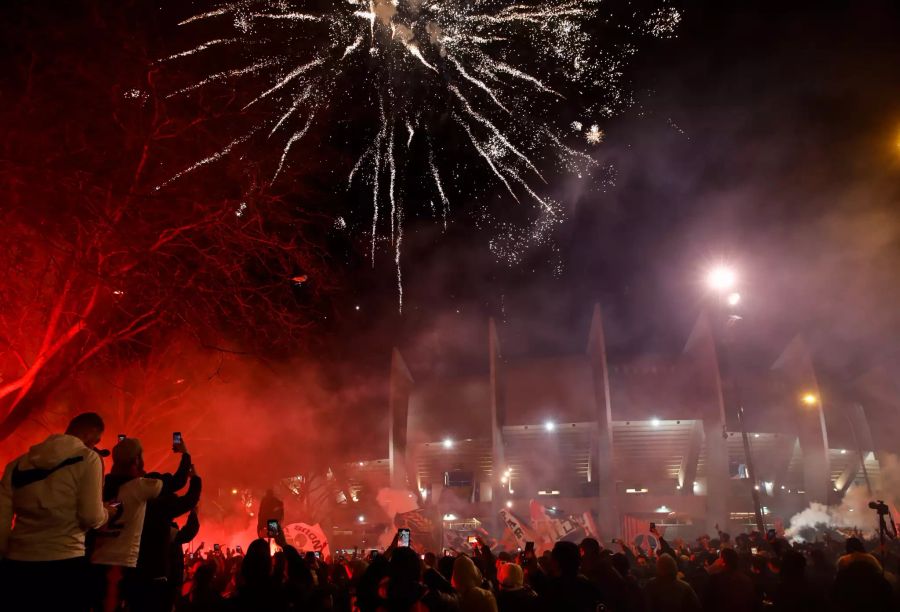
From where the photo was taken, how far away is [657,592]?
5.13 meters

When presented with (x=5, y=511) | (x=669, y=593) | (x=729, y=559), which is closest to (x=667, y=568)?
(x=669, y=593)

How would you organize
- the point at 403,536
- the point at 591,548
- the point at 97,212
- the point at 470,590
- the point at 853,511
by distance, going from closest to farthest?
the point at 470,590
the point at 403,536
the point at 591,548
the point at 97,212
the point at 853,511

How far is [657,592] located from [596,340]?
26.4m

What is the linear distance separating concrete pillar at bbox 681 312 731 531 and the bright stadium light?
1603 centimetres

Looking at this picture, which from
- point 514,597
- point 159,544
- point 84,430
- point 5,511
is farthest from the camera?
point 159,544

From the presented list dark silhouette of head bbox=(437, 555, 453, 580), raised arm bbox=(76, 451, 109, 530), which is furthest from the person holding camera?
dark silhouette of head bbox=(437, 555, 453, 580)

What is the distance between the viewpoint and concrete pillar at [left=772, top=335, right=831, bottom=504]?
28.9m

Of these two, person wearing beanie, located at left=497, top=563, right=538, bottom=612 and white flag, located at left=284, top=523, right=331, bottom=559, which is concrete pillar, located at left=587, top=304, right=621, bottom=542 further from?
person wearing beanie, located at left=497, top=563, right=538, bottom=612

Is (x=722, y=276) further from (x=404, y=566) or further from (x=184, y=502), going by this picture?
(x=184, y=502)

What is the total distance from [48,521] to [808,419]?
112ft

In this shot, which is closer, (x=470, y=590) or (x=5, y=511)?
(x=5, y=511)

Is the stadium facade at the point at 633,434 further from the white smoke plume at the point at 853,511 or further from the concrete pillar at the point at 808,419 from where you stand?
the white smoke plume at the point at 853,511

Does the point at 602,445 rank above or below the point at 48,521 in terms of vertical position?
above

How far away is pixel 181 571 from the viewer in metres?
4.80
